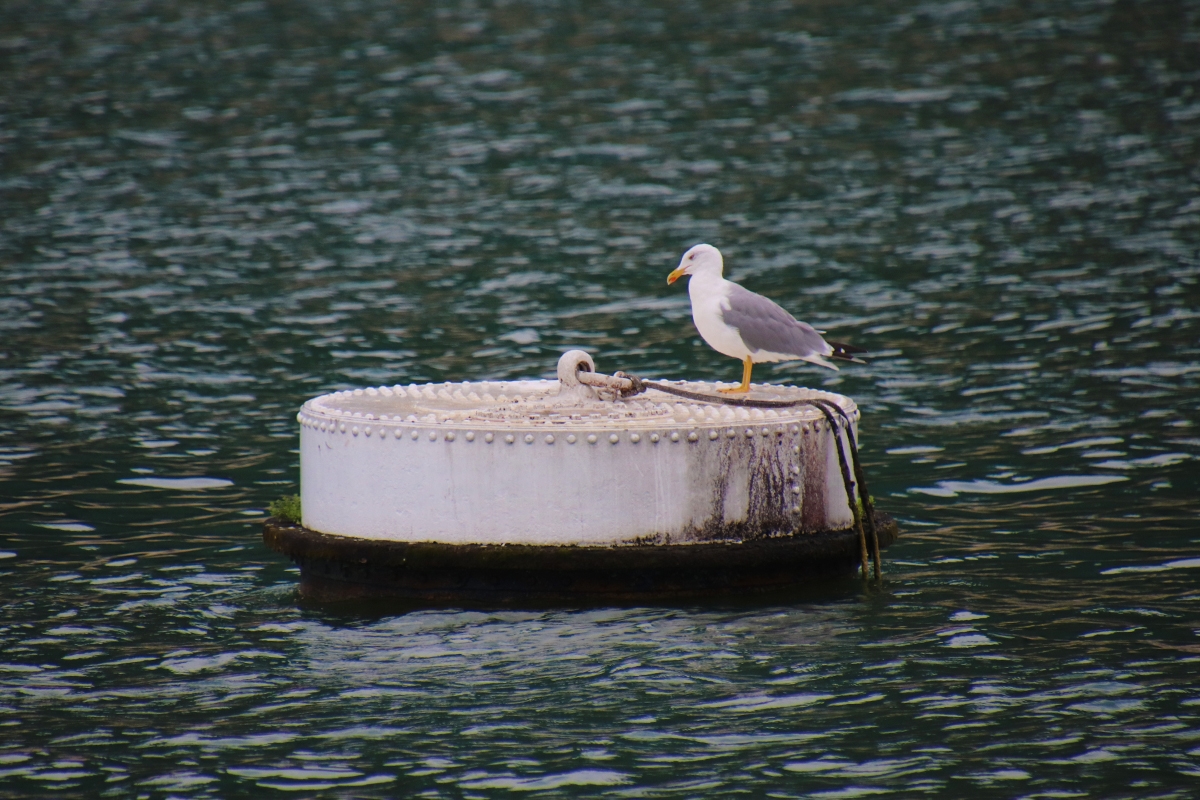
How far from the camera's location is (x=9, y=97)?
33.9 metres

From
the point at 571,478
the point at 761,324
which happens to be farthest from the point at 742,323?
the point at 571,478

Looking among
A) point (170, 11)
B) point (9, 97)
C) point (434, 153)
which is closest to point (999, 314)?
point (434, 153)

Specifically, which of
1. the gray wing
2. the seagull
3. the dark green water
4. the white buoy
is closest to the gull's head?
the seagull

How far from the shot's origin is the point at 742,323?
417 inches

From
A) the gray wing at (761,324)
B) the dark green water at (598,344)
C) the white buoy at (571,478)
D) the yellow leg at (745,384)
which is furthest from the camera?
the yellow leg at (745,384)

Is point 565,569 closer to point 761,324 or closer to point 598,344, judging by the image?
point 761,324

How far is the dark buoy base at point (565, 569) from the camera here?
9500 millimetres

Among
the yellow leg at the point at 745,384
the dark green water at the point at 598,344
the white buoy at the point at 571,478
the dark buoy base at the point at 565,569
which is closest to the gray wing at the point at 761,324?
the yellow leg at the point at 745,384

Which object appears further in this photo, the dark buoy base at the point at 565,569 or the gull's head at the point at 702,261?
the gull's head at the point at 702,261

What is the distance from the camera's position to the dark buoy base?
9.50 meters

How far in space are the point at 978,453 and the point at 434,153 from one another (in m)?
17.6

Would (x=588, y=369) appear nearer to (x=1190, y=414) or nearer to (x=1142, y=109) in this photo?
(x=1190, y=414)

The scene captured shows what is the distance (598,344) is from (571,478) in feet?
32.3

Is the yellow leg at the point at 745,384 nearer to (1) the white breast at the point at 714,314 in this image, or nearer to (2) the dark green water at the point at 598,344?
(1) the white breast at the point at 714,314
